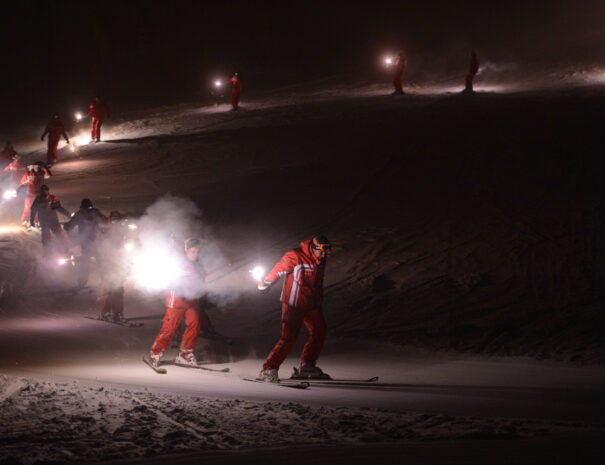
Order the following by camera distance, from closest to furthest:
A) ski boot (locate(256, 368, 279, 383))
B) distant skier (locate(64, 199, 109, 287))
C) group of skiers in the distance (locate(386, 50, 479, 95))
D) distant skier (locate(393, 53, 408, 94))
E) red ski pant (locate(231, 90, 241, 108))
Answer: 1. ski boot (locate(256, 368, 279, 383))
2. distant skier (locate(64, 199, 109, 287))
3. group of skiers in the distance (locate(386, 50, 479, 95))
4. distant skier (locate(393, 53, 408, 94))
5. red ski pant (locate(231, 90, 241, 108))

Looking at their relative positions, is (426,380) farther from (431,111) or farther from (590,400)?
(431,111)

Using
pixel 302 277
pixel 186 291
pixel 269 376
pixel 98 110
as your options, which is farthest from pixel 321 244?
pixel 98 110

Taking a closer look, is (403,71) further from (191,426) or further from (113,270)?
(191,426)

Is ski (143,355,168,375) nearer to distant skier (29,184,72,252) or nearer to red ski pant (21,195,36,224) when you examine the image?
distant skier (29,184,72,252)

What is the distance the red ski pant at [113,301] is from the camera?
39.4ft

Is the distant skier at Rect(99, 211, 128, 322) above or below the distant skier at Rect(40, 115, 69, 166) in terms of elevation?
below

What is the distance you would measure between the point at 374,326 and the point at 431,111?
1682 cm

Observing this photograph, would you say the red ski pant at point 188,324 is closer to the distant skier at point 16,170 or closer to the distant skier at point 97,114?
the distant skier at point 16,170

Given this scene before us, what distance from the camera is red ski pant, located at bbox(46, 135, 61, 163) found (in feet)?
79.2

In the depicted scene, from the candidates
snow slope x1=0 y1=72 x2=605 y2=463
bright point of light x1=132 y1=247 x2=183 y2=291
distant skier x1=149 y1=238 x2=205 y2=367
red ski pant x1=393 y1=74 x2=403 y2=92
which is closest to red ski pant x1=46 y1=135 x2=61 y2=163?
snow slope x1=0 y1=72 x2=605 y2=463

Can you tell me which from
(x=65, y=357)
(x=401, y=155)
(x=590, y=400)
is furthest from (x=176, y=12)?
(x=590, y=400)

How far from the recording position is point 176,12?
54.5 metres

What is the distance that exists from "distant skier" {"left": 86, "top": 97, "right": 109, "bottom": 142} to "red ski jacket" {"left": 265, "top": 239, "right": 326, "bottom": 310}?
19.8 meters

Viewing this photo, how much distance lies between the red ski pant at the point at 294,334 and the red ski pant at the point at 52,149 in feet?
60.5
